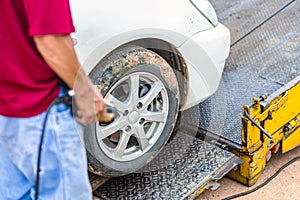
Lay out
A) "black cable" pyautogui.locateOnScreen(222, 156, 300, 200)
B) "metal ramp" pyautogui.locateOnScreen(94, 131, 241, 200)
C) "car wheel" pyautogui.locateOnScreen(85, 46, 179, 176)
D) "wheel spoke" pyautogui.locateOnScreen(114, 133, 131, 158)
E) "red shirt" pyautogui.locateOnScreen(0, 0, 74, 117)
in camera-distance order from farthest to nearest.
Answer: "black cable" pyautogui.locateOnScreen(222, 156, 300, 200), "metal ramp" pyautogui.locateOnScreen(94, 131, 241, 200), "wheel spoke" pyautogui.locateOnScreen(114, 133, 131, 158), "car wheel" pyautogui.locateOnScreen(85, 46, 179, 176), "red shirt" pyautogui.locateOnScreen(0, 0, 74, 117)

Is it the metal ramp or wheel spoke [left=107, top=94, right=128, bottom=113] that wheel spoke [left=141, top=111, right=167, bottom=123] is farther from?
the metal ramp

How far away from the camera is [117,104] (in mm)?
3584

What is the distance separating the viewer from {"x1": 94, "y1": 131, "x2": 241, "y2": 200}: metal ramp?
3855mm

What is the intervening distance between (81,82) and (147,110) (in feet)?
4.34

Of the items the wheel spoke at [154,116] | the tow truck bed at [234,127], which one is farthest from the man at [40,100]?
the tow truck bed at [234,127]

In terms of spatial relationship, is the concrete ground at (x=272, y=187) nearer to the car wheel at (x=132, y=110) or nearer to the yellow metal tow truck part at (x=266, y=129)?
the yellow metal tow truck part at (x=266, y=129)

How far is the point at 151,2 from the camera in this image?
3715 mm

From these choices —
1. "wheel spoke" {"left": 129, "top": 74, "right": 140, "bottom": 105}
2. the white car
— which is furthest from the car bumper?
"wheel spoke" {"left": 129, "top": 74, "right": 140, "bottom": 105}

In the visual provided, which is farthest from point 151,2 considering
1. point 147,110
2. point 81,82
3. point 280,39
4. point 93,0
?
point 280,39

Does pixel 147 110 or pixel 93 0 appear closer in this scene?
pixel 93 0

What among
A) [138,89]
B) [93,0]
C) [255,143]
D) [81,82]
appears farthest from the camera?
[255,143]

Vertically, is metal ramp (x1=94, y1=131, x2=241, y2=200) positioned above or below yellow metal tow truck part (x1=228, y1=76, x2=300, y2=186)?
below

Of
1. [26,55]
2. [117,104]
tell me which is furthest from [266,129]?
[26,55]

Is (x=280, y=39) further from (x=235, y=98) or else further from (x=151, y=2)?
(x=151, y=2)
